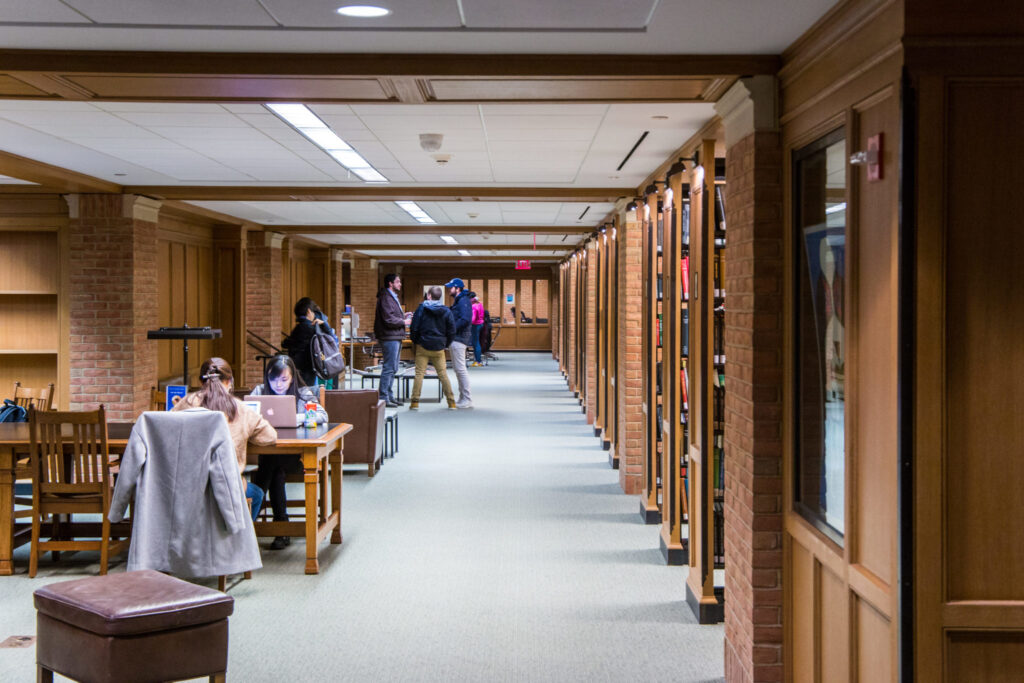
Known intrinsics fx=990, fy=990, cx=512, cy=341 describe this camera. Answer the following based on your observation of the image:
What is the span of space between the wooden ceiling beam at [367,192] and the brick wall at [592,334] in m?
2.99

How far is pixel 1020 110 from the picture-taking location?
2514mm

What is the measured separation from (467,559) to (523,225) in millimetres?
7151

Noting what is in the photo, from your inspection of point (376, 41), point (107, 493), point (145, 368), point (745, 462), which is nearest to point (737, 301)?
point (745, 462)

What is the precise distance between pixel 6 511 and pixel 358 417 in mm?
3282

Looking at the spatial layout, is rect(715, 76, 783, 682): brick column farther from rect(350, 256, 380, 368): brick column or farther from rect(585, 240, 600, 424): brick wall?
rect(350, 256, 380, 368): brick column

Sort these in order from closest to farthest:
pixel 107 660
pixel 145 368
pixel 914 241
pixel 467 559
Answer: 1. pixel 914 241
2. pixel 107 660
3. pixel 467 559
4. pixel 145 368

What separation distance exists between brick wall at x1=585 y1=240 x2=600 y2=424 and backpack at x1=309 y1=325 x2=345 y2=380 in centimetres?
327

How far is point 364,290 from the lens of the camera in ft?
74.7

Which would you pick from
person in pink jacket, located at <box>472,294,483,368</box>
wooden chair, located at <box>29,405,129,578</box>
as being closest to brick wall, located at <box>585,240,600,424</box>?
wooden chair, located at <box>29,405,129,578</box>

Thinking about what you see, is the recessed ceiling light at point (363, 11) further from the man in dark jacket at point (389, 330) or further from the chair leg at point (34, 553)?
the man in dark jacket at point (389, 330)

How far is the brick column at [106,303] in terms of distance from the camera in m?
8.35

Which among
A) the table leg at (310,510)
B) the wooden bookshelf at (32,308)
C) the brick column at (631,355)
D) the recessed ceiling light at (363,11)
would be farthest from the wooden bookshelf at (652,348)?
the wooden bookshelf at (32,308)

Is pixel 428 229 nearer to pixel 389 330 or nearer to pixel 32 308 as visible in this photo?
pixel 389 330

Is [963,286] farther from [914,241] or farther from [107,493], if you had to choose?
[107,493]
